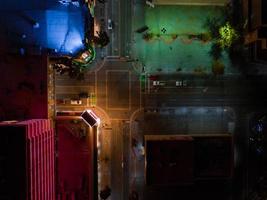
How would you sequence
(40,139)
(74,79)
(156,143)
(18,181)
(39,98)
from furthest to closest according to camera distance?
(74,79), (156,143), (39,98), (40,139), (18,181)

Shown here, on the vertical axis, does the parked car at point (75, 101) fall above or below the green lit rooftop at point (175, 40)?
below

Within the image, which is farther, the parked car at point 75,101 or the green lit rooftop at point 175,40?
the green lit rooftop at point 175,40

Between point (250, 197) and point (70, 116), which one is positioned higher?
point (70, 116)

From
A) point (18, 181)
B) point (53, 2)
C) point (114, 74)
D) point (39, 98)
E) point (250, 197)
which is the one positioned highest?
point (53, 2)

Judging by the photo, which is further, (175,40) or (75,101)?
(175,40)

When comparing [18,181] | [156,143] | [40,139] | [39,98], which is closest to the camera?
[18,181]

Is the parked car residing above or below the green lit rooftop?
below

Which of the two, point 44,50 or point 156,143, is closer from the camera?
point 44,50

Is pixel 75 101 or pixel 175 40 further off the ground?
pixel 175 40

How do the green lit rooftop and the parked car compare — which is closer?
the parked car

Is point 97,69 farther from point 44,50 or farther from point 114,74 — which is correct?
point 44,50

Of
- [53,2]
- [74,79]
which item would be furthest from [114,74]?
[53,2]
